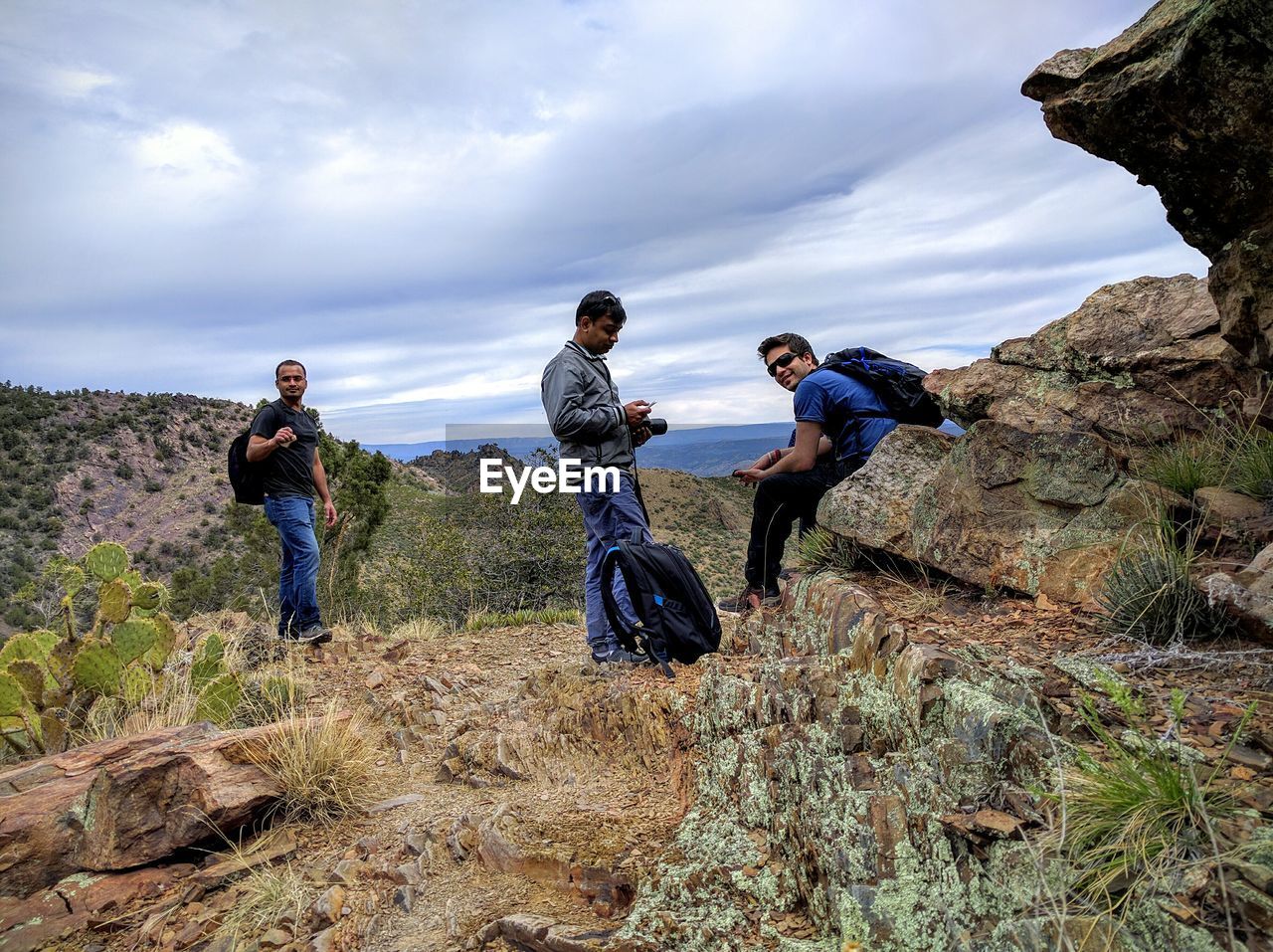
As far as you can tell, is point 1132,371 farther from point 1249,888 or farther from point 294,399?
point 294,399

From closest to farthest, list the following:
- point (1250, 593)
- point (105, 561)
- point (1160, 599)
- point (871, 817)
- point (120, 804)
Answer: point (871, 817), point (1250, 593), point (1160, 599), point (120, 804), point (105, 561)

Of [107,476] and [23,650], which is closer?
[23,650]

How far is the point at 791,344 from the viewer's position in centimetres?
557

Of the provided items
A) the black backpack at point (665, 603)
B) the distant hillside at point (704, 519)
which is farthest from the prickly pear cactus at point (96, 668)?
the distant hillside at point (704, 519)

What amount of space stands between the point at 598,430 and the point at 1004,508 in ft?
7.57

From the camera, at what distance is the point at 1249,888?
1.53 meters

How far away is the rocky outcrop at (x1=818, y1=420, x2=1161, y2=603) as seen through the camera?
11.8ft

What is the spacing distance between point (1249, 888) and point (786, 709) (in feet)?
5.87

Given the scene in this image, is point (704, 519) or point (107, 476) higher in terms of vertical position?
point (107, 476)

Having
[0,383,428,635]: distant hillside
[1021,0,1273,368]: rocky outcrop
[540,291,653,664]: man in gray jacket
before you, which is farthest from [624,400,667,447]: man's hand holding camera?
[0,383,428,635]: distant hillside

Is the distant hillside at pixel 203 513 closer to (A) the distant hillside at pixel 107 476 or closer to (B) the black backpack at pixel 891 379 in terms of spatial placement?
(A) the distant hillside at pixel 107 476

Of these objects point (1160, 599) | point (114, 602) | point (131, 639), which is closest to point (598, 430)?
point (1160, 599)

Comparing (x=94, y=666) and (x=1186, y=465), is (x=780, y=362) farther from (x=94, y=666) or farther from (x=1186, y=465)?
(x=94, y=666)

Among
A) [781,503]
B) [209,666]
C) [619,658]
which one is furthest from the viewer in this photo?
[781,503]
